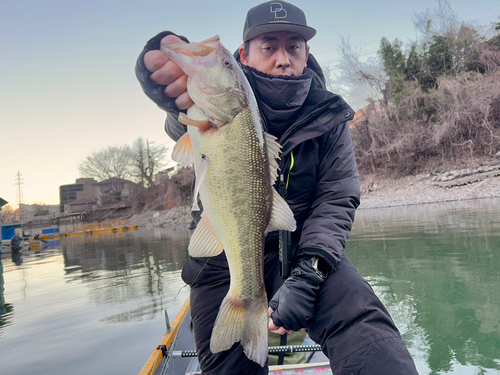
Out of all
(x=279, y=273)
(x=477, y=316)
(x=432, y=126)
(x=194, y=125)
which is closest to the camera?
(x=194, y=125)

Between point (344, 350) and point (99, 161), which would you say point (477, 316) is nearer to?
point (344, 350)

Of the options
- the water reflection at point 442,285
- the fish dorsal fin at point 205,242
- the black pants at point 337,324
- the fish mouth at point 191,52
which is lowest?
the water reflection at point 442,285

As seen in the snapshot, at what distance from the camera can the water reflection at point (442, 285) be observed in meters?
4.26

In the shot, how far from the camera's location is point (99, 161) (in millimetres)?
61594

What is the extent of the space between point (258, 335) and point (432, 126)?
29285 mm

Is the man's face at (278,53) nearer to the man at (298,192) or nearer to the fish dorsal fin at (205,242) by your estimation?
the man at (298,192)

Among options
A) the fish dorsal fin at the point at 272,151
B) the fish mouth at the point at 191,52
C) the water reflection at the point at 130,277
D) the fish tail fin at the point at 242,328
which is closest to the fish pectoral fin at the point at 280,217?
the fish dorsal fin at the point at 272,151

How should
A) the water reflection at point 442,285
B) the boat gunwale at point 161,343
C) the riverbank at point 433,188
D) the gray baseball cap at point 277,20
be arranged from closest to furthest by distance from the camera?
1. the gray baseball cap at point 277,20
2. the boat gunwale at point 161,343
3. the water reflection at point 442,285
4. the riverbank at point 433,188

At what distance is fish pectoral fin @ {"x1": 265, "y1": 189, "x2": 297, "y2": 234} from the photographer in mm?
1849

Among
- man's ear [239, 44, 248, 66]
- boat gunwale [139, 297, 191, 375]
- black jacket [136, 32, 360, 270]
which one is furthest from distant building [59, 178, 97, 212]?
black jacket [136, 32, 360, 270]

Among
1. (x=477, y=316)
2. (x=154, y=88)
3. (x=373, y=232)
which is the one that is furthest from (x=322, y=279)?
(x=373, y=232)

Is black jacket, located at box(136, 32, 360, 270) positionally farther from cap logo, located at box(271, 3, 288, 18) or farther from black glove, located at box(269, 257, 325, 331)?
cap logo, located at box(271, 3, 288, 18)

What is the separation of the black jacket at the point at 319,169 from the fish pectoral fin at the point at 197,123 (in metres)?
0.34

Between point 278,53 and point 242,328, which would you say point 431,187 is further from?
point 242,328
